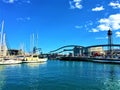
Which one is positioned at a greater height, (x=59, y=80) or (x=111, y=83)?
(x=59, y=80)

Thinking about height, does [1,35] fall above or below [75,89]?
above

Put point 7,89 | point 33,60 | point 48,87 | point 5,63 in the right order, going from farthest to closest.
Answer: point 33,60
point 5,63
point 48,87
point 7,89

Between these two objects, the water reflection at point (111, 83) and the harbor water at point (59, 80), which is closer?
the harbor water at point (59, 80)

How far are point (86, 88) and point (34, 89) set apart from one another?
25.0 feet

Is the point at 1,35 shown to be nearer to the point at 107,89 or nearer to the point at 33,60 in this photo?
the point at 33,60

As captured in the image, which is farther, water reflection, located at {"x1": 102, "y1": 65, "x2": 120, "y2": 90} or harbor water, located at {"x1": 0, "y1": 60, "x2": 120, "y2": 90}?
water reflection, located at {"x1": 102, "y1": 65, "x2": 120, "y2": 90}

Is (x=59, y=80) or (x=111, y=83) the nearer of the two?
(x=111, y=83)

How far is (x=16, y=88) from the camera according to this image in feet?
131

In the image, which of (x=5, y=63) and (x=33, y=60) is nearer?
(x=5, y=63)

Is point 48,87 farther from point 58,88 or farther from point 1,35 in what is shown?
point 1,35

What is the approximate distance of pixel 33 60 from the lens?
488ft

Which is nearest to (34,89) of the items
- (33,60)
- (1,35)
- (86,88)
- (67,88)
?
(67,88)

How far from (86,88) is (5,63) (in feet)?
244

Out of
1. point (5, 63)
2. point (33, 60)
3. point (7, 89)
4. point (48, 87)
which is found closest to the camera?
point (7, 89)
